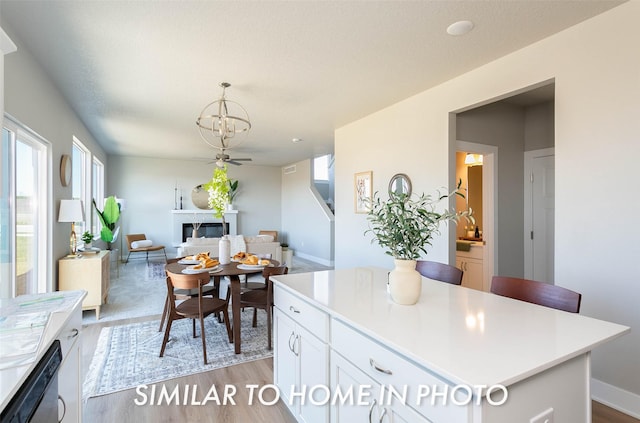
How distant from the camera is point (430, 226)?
143 centimetres

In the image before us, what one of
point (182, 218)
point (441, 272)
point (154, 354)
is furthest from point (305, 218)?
point (441, 272)

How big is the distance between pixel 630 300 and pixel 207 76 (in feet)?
12.6

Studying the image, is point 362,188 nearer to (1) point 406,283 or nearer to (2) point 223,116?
(2) point 223,116

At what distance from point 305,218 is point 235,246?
3.04m

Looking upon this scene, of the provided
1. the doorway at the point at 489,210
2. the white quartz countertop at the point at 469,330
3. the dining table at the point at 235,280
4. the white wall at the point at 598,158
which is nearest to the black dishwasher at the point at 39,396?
the white quartz countertop at the point at 469,330

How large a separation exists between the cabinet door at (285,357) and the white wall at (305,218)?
5.24 meters

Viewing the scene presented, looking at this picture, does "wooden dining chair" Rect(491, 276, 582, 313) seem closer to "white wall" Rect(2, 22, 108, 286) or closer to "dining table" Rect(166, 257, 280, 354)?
"dining table" Rect(166, 257, 280, 354)

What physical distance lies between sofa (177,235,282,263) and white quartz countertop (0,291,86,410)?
3.63 m

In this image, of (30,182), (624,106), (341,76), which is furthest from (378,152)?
(30,182)

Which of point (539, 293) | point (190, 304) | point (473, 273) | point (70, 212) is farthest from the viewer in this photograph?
point (473, 273)

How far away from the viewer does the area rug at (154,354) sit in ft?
7.82

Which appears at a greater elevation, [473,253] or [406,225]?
[406,225]

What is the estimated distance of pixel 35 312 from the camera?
4.52 ft

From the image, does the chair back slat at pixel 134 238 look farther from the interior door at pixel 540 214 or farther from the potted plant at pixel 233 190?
the interior door at pixel 540 214
